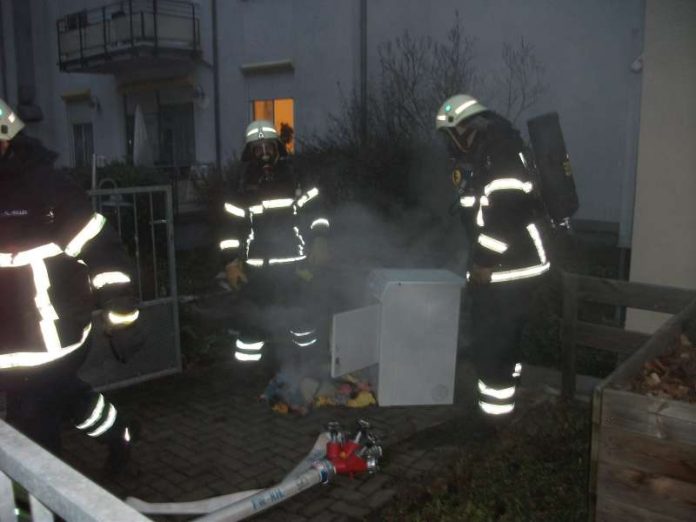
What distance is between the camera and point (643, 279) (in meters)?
4.93

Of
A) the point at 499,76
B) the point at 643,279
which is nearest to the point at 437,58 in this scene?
the point at 499,76

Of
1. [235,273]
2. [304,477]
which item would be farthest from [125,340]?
[235,273]

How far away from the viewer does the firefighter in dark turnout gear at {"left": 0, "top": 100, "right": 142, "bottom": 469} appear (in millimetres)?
2871

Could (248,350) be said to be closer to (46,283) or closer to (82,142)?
(46,283)

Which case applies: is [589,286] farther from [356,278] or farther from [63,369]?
[63,369]

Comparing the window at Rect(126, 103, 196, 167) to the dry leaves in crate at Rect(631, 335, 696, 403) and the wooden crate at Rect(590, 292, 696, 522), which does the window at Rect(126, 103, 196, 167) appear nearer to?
the dry leaves in crate at Rect(631, 335, 696, 403)

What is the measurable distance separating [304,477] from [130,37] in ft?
49.3

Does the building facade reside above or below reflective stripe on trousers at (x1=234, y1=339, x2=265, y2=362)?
above

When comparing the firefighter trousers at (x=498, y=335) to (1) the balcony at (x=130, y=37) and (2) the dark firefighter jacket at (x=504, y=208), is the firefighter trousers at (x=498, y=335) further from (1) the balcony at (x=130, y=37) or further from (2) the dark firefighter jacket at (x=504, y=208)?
(1) the balcony at (x=130, y=37)

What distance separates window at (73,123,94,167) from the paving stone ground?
17.0 m

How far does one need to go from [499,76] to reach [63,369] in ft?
30.1

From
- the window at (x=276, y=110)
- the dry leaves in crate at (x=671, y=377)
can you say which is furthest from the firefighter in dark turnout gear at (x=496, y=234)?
the window at (x=276, y=110)

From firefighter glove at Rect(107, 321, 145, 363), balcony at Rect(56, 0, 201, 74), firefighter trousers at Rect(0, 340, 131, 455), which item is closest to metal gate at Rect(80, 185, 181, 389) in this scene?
firefighter glove at Rect(107, 321, 145, 363)

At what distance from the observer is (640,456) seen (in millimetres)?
2396
